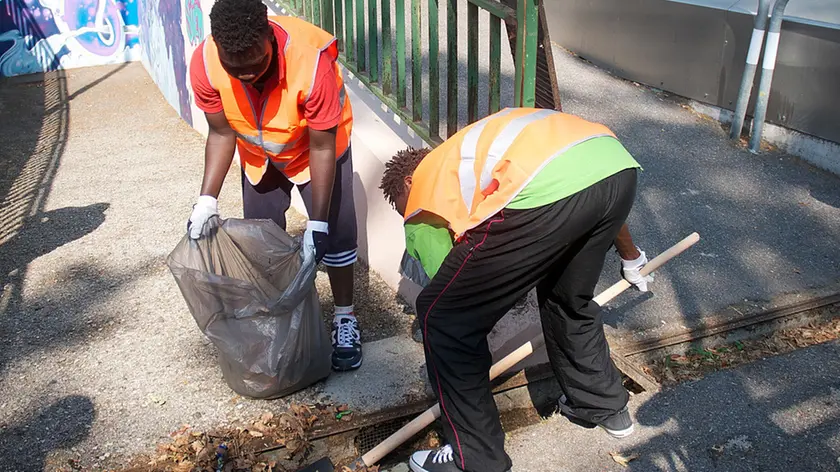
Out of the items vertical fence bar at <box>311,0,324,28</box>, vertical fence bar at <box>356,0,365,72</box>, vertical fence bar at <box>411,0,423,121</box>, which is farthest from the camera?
vertical fence bar at <box>311,0,324,28</box>

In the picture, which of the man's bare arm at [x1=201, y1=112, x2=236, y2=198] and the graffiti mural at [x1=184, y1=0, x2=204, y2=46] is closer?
the man's bare arm at [x1=201, y1=112, x2=236, y2=198]

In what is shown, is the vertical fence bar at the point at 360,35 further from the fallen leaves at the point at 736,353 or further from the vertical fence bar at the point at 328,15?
the fallen leaves at the point at 736,353

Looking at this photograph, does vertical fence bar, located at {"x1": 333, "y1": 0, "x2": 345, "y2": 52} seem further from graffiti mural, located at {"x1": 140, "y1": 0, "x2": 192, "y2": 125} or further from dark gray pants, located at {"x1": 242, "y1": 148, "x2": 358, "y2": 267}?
graffiti mural, located at {"x1": 140, "y1": 0, "x2": 192, "y2": 125}

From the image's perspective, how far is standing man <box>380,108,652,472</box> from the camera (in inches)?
99.7

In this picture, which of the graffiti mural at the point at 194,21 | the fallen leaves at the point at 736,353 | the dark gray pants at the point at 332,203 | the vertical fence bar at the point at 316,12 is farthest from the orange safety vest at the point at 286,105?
the graffiti mural at the point at 194,21

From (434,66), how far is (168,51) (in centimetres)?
504

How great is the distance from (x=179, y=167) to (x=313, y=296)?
3425 millimetres

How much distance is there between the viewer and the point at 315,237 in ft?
10.6

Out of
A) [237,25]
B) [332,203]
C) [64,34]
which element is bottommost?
[64,34]

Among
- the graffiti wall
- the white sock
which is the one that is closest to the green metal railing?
the white sock

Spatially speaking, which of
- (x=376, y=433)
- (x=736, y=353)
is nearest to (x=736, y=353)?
(x=736, y=353)

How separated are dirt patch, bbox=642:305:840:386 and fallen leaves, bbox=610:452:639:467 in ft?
1.65

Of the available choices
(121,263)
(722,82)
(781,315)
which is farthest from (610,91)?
(121,263)

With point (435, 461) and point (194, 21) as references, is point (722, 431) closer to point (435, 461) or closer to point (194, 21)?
point (435, 461)
